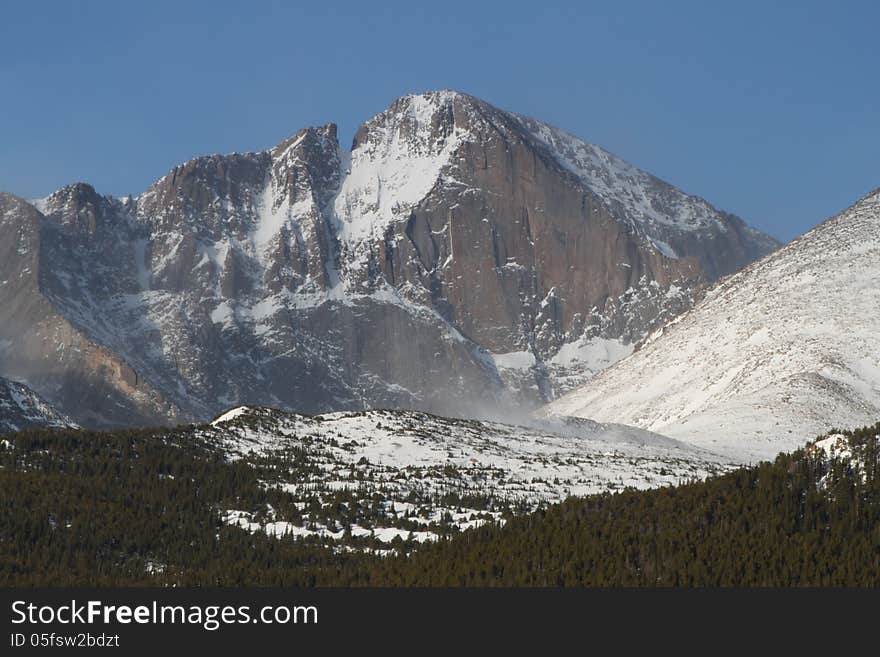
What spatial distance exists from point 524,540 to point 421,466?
34574 mm

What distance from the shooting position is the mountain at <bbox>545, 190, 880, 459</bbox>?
138 meters

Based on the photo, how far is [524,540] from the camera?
54312 millimetres

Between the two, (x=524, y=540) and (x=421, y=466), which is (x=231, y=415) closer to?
(x=421, y=466)

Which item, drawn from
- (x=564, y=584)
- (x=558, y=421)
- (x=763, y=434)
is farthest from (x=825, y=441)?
(x=558, y=421)

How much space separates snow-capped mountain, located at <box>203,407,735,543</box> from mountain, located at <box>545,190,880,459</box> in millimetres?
21093

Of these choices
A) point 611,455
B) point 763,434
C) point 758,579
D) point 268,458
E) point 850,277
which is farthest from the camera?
point 850,277

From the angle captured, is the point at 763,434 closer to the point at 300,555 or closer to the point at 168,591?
the point at 300,555

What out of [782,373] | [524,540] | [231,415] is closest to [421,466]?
[231,415]

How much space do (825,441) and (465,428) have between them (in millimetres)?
56098

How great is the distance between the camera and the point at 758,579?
154 feet

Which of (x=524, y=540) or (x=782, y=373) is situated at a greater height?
(x=782, y=373)

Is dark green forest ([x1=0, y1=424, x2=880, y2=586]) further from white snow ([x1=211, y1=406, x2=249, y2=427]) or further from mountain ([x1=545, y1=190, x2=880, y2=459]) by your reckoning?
mountain ([x1=545, y1=190, x2=880, y2=459])

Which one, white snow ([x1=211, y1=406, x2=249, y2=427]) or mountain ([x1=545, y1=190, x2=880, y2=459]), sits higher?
mountain ([x1=545, y1=190, x2=880, y2=459])

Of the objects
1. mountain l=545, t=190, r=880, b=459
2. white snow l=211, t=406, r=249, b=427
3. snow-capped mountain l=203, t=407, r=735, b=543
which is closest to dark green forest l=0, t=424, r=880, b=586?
snow-capped mountain l=203, t=407, r=735, b=543
